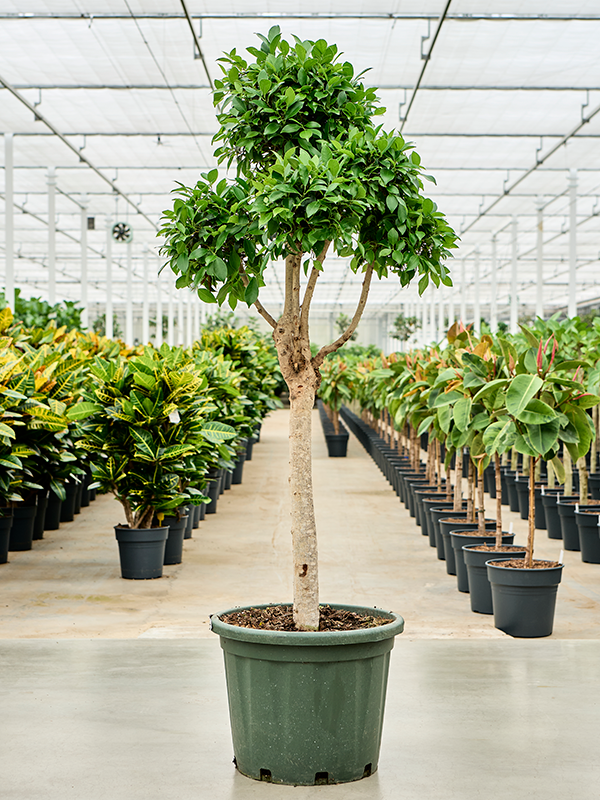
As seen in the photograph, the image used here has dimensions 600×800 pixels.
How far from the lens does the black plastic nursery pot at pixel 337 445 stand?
12812 mm

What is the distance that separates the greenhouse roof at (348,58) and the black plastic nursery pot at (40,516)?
3975 mm

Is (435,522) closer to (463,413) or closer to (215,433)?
(215,433)

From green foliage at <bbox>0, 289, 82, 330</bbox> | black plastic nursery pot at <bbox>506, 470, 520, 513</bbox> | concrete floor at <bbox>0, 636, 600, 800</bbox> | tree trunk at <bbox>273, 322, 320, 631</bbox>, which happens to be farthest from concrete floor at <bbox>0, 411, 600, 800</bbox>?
green foliage at <bbox>0, 289, 82, 330</bbox>

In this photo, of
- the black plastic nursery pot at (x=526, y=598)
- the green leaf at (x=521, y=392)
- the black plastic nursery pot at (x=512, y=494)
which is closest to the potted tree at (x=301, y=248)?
the green leaf at (x=521, y=392)

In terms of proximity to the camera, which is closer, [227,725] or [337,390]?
[227,725]

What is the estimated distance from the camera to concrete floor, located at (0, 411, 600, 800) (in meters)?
2.29

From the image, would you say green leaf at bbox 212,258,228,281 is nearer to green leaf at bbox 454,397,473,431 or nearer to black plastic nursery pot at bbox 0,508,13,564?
green leaf at bbox 454,397,473,431

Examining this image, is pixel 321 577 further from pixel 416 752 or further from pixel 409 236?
pixel 409 236

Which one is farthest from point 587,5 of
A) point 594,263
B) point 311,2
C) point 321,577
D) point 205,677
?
point 594,263

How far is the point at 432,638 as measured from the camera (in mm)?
3807

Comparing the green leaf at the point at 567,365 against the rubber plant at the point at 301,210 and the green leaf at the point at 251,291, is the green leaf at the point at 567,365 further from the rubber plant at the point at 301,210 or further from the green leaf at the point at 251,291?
the green leaf at the point at 251,291

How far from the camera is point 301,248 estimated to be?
7.54ft

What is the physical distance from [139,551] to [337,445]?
26.0 feet

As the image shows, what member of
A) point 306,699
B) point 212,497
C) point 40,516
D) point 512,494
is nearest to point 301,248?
point 306,699
